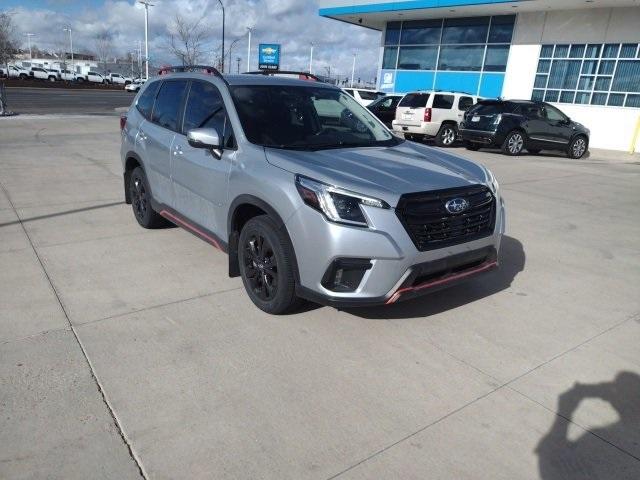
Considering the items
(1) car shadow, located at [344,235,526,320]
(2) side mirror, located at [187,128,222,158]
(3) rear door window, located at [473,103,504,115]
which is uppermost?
(3) rear door window, located at [473,103,504,115]

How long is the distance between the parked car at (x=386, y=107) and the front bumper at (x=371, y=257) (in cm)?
1521

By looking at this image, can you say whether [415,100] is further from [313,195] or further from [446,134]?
[313,195]

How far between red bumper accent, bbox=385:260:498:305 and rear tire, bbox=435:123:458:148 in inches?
518

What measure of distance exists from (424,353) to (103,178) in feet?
23.5

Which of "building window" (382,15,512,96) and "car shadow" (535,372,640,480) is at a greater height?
"building window" (382,15,512,96)

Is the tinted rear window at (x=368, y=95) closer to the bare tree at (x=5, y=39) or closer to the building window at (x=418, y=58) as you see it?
the building window at (x=418, y=58)

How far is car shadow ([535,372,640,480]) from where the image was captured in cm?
242

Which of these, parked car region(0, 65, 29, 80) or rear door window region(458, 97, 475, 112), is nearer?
rear door window region(458, 97, 475, 112)

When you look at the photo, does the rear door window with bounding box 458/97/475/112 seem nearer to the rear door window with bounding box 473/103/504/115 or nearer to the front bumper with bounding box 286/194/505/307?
the rear door window with bounding box 473/103/504/115

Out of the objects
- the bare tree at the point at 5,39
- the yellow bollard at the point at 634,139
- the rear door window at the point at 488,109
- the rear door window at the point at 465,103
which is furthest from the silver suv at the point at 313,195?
the bare tree at the point at 5,39

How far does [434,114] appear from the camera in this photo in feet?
52.5

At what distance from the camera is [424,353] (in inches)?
133

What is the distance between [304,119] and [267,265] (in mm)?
1438

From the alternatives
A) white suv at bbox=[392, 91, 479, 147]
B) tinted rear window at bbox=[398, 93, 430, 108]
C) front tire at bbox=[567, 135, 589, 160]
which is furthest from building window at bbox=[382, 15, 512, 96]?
tinted rear window at bbox=[398, 93, 430, 108]
